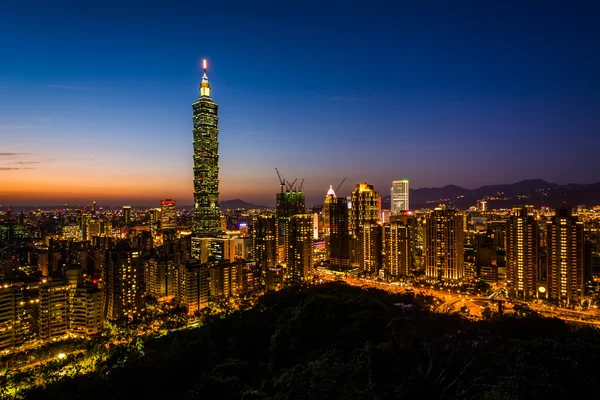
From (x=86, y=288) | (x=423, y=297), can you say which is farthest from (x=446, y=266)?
(x=86, y=288)

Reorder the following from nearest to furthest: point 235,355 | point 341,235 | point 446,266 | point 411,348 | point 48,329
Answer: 1. point 411,348
2. point 235,355
3. point 48,329
4. point 446,266
5. point 341,235

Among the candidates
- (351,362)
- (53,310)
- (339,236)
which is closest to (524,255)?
(339,236)

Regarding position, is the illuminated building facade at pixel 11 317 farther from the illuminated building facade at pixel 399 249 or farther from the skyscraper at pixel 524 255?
the skyscraper at pixel 524 255

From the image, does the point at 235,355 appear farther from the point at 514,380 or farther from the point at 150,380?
the point at 514,380

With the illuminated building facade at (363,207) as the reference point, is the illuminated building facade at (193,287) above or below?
below

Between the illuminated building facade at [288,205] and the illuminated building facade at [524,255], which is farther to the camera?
the illuminated building facade at [288,205]

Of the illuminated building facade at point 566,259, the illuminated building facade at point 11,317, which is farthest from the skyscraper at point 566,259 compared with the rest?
the illuminated building facade at point 11,317

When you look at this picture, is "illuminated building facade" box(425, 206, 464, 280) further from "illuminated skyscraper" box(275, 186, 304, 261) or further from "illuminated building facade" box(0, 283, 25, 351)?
"illuminated building facade" box(0, 283, 25, 351)
